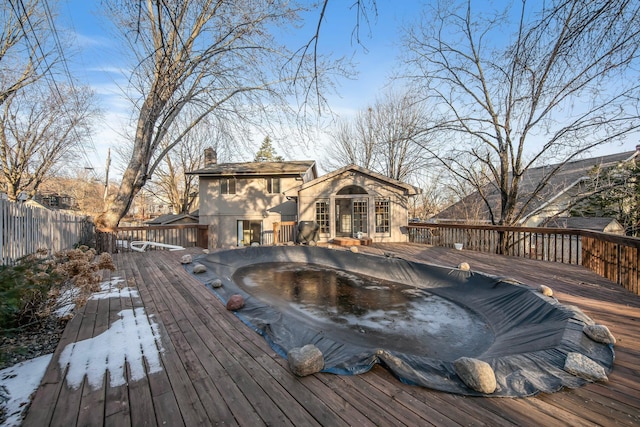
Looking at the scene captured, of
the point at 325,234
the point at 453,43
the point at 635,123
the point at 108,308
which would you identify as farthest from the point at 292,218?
the point at 635,123

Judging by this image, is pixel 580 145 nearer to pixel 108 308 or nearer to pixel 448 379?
pixel 448 379

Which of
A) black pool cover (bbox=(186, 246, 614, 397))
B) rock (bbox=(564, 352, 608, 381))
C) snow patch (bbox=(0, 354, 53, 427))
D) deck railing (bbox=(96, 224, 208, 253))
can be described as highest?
deck railing (bbox=(96, 224, 208, 253))

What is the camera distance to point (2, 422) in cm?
139

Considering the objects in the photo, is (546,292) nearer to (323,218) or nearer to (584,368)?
(584,368)

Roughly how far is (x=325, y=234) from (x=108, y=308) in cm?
770

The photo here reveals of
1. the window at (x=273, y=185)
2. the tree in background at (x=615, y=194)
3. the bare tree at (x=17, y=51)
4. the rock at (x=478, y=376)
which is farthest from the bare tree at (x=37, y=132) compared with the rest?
the tree in background at (x=615, y=194)

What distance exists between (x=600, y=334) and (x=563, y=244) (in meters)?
4.92

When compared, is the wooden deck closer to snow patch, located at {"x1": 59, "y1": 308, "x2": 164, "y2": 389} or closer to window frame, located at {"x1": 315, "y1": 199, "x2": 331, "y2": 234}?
snow patch, located at {"x1": 59, "y1": 308, "x2": 164, "y2": 389}

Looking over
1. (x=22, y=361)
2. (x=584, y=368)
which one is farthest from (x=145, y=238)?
(x=584, y=368)

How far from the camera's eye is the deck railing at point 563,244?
12.6 feet

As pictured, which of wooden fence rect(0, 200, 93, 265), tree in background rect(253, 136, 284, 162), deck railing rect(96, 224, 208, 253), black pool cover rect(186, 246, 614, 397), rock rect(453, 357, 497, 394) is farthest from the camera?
tree in background rect(253, 136, 284, 162)

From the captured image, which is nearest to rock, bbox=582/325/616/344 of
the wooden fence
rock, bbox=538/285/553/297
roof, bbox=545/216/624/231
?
rock, bbox=538/285/553/297

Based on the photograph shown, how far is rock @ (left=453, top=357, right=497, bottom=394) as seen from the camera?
1621 mm

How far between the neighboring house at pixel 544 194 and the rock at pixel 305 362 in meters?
8.49
